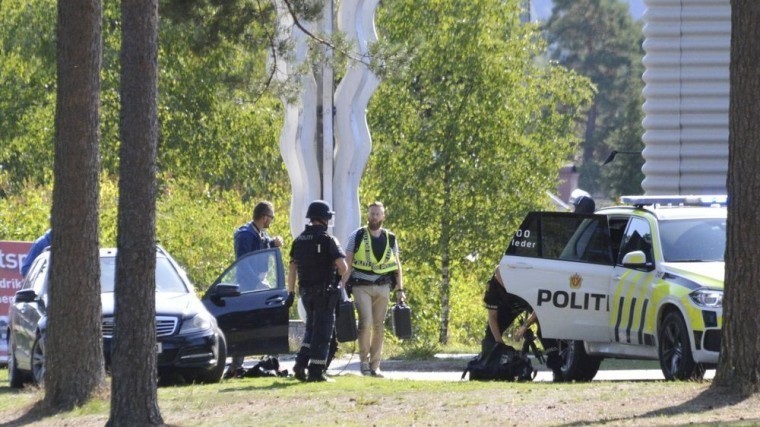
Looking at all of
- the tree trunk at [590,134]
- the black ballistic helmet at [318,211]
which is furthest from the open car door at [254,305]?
the tree trunk at [590,134]

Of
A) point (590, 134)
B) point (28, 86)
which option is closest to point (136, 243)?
point (28, 86)

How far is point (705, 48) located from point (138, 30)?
31.1 ft

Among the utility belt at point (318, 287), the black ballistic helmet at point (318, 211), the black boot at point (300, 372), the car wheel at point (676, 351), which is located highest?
the black ballistic helmet at point (318, 211)

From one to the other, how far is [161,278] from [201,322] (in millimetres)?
1369

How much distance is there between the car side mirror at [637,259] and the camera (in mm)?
13961

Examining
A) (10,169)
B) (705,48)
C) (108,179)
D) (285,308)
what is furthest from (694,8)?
(10,169)

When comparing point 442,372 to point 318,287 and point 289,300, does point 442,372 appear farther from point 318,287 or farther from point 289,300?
point 318,287

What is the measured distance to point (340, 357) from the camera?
63.9 ft

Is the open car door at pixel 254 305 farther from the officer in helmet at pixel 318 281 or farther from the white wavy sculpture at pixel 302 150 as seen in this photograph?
the white wavy sculpture at pixel 302 150

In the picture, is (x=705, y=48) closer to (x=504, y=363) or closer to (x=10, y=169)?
(x=504, y=363)

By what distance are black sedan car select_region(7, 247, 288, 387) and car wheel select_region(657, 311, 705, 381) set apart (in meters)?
3.75

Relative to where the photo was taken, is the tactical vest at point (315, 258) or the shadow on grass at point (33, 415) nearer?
the shadow on grass at point (33, 415)

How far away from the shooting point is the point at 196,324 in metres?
14.8

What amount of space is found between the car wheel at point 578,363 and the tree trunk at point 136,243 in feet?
18.2
